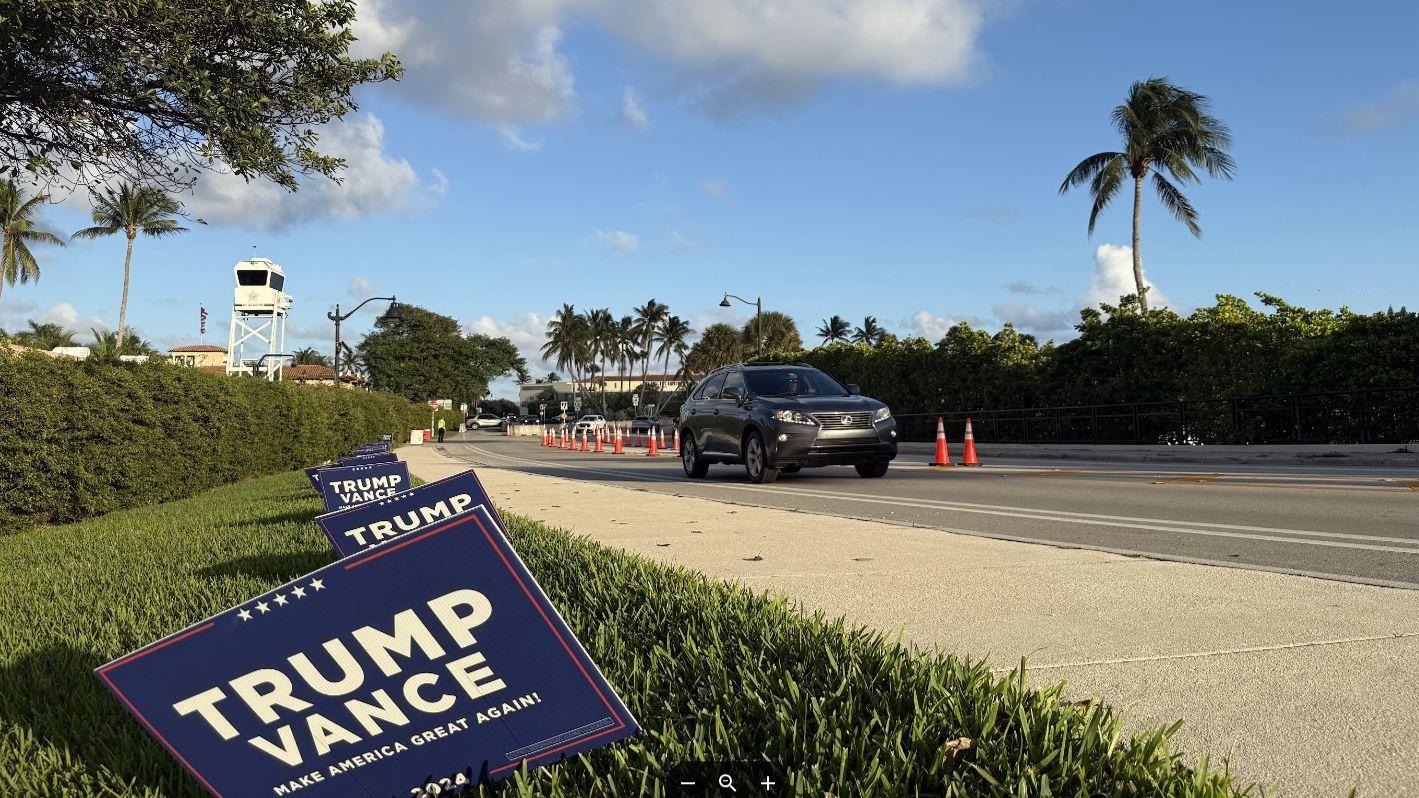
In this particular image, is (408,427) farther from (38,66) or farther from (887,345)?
(38,66)

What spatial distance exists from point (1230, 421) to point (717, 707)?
74.7 ft

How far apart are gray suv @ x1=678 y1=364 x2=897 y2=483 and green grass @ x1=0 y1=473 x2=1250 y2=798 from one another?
28.8 feet

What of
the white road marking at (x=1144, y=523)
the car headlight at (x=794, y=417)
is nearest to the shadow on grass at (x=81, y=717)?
the white road marking at (x=1144, y=523)

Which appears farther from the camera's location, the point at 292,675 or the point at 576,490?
the point at 576,490

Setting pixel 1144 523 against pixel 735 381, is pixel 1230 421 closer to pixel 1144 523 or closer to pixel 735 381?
pixel 735 381

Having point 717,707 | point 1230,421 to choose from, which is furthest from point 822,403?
point 1230,421

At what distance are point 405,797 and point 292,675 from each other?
402 mm

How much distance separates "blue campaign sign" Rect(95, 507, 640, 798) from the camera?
1.90m

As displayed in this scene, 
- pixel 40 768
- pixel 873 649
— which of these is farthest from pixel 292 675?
pixel 873 649

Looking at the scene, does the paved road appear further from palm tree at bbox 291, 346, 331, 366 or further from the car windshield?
palm tree at bbox 291, 346, 331, 366

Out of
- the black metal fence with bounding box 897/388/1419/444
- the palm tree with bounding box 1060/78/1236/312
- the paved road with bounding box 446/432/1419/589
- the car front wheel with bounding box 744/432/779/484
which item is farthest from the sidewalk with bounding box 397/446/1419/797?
the palm tree with bounding box 1060/78/1236/312

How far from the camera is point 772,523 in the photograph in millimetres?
8414

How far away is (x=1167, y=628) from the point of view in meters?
3.98

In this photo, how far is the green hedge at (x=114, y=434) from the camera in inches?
374
